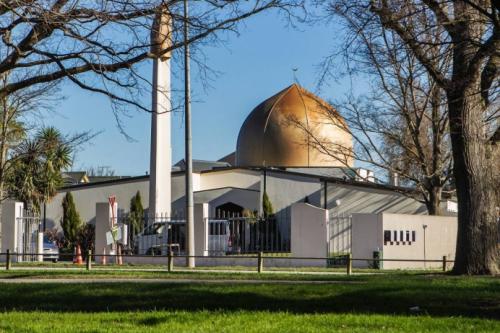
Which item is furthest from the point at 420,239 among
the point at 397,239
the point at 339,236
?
the point at 339,236

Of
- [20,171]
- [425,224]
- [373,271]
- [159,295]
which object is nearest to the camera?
[159,295]

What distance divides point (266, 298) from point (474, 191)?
7.75 meters

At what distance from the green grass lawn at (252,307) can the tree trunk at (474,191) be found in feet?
8.65

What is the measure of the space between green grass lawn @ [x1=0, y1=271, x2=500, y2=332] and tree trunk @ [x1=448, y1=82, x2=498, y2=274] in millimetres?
2636

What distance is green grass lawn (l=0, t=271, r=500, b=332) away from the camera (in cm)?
1062

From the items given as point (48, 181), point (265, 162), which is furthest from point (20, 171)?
point (265, 162)

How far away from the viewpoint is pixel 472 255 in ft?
63.5

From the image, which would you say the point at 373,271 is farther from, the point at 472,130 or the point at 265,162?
the point at 265,162

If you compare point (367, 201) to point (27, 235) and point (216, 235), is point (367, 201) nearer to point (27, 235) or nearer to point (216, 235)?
point (216, 235)

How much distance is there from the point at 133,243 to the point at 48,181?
16706 mm

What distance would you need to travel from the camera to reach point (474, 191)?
19.3 metres

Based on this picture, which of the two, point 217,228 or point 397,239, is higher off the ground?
point 217,228

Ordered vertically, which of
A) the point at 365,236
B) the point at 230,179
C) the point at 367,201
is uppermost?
the point at 230,179

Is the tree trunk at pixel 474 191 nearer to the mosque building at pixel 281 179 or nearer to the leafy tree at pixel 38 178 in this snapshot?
the mosque building at pixel 281 179
